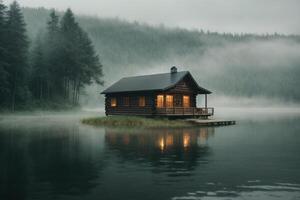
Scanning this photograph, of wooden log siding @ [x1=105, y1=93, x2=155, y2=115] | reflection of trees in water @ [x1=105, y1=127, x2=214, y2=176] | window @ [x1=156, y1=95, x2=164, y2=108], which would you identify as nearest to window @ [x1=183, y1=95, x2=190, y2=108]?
window @ [x1=156, y1=95, x2=164, y2=108]

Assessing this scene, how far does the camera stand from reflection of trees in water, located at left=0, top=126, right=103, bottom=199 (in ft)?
39.8

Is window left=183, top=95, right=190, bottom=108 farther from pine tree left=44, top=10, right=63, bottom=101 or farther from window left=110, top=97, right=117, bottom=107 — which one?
pine tree left=44, top=10, right=63, bottom=101

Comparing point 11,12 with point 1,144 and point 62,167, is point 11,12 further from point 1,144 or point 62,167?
point 62,167

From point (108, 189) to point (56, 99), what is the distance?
6937 centimetres

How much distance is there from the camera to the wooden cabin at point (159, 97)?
49.5 meters

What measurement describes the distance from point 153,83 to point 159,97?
2676 millimetres

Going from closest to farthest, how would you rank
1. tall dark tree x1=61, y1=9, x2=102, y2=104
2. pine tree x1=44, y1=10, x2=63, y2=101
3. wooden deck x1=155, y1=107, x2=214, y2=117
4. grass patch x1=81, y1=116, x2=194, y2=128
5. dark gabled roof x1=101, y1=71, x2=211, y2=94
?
1. grass patch x1=81, y1=116, x2=194, y2=128
2. wooden deck x1=155, y1=107, x2=214, y2=117
3. dark gabled roof x1=101, y1=71, x2=211, y2=94
4. pine tree x1=44, y1=10, x2=63, y2=101
5. tall dark tree x1=61, y1=9, x2=102, y2=104

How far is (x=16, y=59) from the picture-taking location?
209 ft

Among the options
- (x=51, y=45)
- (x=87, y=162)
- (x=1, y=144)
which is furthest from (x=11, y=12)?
(x=87, y=162)

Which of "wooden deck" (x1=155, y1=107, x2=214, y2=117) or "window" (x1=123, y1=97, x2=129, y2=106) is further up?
"window" (x1=123, y1=97, x2=129, y2=106)

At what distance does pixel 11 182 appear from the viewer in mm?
13102

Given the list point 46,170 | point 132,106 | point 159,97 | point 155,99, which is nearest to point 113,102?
point 132,106

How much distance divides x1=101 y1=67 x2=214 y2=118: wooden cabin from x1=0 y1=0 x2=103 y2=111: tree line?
19245 millimetres

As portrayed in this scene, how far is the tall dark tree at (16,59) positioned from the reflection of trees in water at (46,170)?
1699 inches
